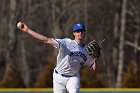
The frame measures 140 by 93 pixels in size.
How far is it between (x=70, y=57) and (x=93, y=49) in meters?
0.39

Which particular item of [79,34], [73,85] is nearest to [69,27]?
[73,85]

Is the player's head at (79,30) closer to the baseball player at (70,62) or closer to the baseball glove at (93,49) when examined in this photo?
the baseball player at (70,62)

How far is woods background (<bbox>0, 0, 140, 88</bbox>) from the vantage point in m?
29.5

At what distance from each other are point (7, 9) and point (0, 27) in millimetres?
1284

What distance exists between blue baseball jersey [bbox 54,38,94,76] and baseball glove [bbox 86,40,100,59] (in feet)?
0.20

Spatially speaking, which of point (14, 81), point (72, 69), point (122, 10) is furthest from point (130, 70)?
point (72, 69)

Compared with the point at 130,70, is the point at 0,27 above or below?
above

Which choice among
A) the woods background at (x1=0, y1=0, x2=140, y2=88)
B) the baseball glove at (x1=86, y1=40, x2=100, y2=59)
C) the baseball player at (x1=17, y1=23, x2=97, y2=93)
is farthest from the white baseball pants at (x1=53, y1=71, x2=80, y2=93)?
the woods background at (x1=0, y1=0, x2=140, y2=88)

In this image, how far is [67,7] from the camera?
30.5 metres

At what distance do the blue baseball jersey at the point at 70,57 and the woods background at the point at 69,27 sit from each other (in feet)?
67.3

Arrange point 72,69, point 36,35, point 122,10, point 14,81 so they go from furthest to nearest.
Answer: point 122,10 → point 14,81 → point 72,69 → point 36,35

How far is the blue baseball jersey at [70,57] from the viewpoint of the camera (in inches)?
289

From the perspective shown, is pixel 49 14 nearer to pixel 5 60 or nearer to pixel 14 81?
pixel 5 60

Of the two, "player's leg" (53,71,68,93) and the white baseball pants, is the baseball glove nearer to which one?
the white baseball pants
